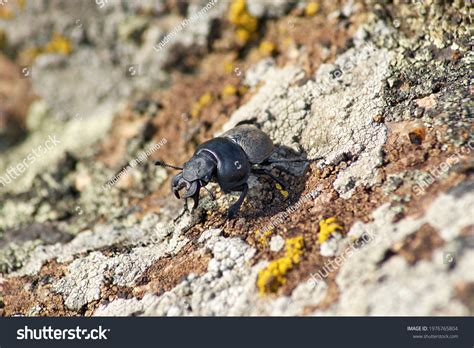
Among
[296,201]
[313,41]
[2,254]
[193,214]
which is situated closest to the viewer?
[296,201]

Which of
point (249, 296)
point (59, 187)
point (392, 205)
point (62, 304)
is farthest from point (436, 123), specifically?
point (59, 187)

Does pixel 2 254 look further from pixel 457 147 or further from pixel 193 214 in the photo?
pixel 457 147

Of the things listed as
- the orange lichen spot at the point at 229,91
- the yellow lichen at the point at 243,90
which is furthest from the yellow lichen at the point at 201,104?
the yellow lichen at the point at 243,90

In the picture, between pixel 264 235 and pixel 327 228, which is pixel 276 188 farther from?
pixel 327 228

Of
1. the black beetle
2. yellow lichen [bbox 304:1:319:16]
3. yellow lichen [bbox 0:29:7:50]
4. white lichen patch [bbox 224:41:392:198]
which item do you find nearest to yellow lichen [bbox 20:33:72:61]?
yellow lichen [bbox 0:29:7:50]

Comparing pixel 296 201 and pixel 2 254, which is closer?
pixel 296 201

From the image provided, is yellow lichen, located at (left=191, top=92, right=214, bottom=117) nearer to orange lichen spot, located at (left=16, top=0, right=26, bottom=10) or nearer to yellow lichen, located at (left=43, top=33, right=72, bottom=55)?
yellow lichen, located at (left=43, top=33, right=72, bottom=55)

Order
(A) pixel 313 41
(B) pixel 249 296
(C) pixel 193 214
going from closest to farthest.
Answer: (B) pixel 249 296
(C) pixel 193 214
(A) pixel 313 41

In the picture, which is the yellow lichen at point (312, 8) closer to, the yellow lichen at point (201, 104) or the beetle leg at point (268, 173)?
the yellow lichen at point (201, 104)
